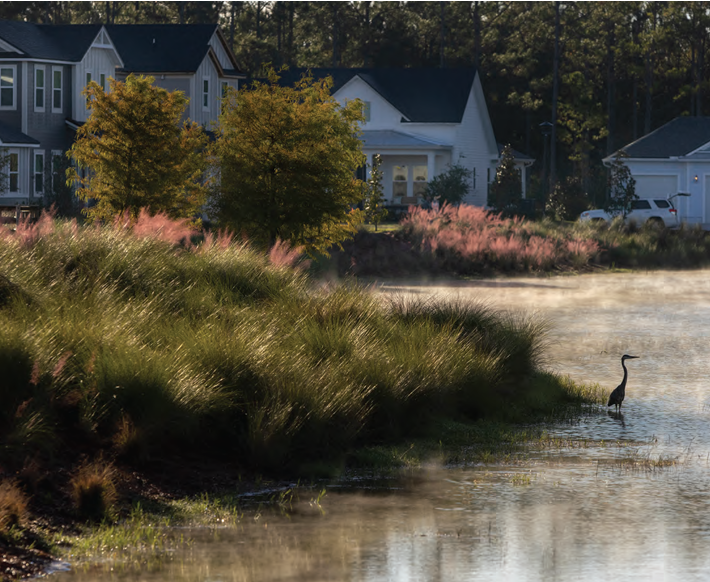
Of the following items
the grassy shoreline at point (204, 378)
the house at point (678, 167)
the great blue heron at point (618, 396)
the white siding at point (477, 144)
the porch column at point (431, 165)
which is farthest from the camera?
the white siding at point (477, 144)

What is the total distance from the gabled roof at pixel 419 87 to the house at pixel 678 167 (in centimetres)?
801

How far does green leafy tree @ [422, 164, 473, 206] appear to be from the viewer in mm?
56219

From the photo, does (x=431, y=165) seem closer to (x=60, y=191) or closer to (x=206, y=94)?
(x=206, y=94)

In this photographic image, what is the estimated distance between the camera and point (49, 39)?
50.1 m

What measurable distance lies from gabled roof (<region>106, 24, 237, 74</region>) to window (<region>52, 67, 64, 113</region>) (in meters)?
4.18

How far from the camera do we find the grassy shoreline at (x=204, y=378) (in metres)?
10.3

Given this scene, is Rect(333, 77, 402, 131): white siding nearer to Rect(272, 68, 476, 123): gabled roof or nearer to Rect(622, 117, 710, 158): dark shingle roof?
Rect(272, 68, 476, 123): gabled roof

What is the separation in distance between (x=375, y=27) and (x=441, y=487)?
258 feet

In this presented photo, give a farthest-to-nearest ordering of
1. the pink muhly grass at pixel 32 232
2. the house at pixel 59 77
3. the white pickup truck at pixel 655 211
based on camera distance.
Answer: the white pickup truck at pixel 655 211
the house at pixel 59 77
the pink muhly grass at pixel 32 232

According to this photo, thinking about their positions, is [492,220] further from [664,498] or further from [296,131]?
[664,498]

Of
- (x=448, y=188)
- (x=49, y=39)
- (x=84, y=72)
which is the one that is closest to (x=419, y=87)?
(x=448, y=188)

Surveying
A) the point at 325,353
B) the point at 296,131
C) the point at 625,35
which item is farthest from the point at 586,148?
the point at 325,353

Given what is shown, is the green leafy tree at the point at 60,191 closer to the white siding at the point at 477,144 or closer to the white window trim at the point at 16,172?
the white window trim at the point at 16,172

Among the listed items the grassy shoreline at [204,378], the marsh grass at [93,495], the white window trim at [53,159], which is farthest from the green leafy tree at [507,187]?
the marsh grass at [93,495]
